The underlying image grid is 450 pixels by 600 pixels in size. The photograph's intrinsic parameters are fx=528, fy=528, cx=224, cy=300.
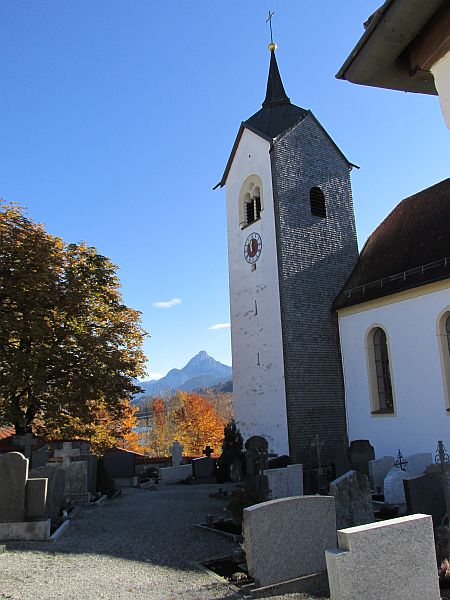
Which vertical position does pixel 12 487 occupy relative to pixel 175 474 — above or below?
above

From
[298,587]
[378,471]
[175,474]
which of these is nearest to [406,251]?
[378,471]

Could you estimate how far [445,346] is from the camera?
15.2 metres

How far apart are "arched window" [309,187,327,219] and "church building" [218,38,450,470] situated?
4 cm

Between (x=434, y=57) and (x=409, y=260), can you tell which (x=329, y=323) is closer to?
(x=409, y=260)

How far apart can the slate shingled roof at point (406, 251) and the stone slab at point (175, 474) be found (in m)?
9.06

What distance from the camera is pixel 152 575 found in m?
7.17

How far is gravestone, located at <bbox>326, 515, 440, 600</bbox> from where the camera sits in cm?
450

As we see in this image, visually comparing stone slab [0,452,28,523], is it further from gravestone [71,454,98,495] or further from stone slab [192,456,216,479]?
stone slab [192,456,216,479]

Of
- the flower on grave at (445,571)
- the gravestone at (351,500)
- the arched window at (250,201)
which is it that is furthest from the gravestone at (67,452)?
the flower on grave at (445,571)

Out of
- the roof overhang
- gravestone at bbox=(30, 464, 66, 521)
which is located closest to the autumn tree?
gravestone at bbox=(30, 464, 66, 521)

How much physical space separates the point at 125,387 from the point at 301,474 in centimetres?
729

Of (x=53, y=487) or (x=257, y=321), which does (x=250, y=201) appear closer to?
(x=257, y=321)

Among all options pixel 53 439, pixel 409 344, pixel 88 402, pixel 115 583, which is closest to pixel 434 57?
pixel 115 583

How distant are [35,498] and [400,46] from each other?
A: 30.9ft
